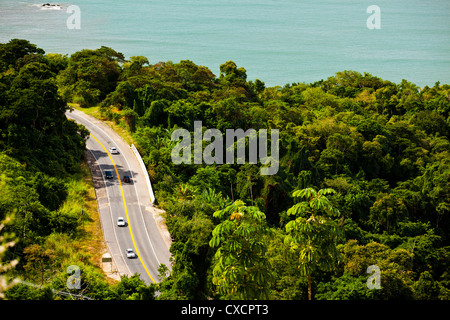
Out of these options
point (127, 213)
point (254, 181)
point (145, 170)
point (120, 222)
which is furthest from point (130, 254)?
point (254, 181)

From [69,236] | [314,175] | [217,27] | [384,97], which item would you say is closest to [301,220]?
[69,236]

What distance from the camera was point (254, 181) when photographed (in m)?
49.4

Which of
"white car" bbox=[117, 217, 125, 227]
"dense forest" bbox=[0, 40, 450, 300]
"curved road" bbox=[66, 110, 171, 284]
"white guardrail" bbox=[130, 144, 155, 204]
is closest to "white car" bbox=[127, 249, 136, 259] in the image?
"curved road" bbox=[66, 110, 171, 284]

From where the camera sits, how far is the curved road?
35156 mm

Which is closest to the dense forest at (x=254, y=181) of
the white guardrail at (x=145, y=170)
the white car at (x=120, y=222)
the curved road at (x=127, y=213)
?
the white guardrail at (x=145, y=170)

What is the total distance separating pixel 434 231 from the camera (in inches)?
2195

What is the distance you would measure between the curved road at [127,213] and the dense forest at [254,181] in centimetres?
157

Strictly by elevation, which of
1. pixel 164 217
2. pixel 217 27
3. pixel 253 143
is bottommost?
pixel 164 217

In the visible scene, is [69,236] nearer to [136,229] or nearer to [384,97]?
[136,229]

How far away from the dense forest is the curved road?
61.6 inches

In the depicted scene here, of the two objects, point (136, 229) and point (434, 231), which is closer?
point (136, 229)

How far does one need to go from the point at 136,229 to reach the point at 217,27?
114 m

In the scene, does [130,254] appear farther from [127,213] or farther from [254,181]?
[254,181]

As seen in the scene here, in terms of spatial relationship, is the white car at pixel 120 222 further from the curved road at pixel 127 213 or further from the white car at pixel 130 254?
the white car at pixel 130 254
